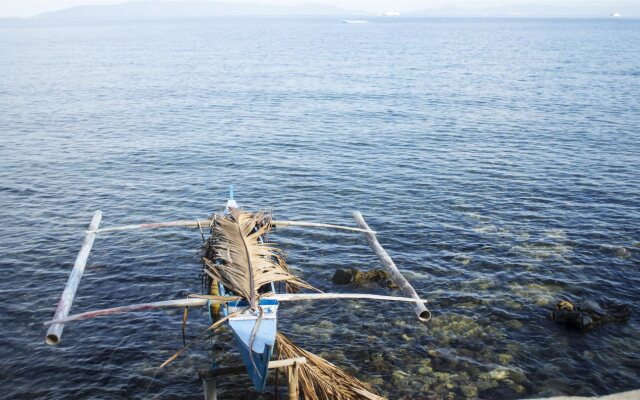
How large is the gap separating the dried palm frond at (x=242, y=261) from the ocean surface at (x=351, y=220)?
5.38 meters

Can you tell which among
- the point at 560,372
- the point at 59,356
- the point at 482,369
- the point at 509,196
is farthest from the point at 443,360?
the point at 509,196

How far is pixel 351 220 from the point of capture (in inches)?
1372

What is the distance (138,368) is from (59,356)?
321 centimetres

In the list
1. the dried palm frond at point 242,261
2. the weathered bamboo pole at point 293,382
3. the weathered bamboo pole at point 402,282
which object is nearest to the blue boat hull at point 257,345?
the dried palm frond at point 242,261

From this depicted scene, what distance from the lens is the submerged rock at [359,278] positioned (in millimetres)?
26453

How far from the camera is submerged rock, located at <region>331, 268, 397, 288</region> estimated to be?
26.5m

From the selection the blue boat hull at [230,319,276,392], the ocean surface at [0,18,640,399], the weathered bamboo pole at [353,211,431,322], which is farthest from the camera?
the ocean surface at [0,18,640,399]

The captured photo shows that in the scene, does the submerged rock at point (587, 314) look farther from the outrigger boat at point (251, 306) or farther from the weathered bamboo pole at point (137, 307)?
the weathered bamboo pole at point (137, 307)

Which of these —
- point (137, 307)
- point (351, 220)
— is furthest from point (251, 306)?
point (351, 220)

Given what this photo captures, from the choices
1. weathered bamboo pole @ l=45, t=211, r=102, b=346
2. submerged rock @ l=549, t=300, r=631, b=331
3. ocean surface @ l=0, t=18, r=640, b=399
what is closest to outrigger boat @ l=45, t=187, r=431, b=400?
weathered bamboo pole @ l=45, t=211, r=102, b=346

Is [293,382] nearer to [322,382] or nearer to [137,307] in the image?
[322,382]

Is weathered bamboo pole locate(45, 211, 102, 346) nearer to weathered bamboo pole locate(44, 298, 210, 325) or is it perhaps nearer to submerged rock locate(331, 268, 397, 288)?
weathered bamboo pole locate(44, 298, 210, 325)

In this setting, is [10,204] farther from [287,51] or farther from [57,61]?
[287,51]

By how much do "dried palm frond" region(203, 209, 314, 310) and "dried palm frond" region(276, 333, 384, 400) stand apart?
167cm
